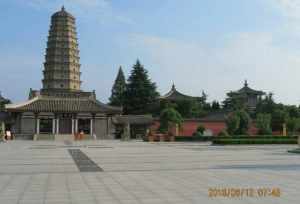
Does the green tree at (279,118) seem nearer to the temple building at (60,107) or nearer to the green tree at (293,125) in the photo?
the green tree at (293,125)

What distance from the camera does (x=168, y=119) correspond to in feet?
142

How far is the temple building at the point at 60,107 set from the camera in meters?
46.1

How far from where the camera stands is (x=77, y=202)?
22.1 feet

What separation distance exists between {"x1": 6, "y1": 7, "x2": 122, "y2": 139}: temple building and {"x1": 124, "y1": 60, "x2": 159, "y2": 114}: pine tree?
27.6ft

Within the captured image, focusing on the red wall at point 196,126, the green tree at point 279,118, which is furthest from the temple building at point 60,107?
the green tree at point 279,118

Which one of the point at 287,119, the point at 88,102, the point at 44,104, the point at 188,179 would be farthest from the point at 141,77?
the point at 188,179

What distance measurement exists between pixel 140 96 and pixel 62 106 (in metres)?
13.5

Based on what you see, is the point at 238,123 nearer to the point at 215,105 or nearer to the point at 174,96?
the point at 174,96

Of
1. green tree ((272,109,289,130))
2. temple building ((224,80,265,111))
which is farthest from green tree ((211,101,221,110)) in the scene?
green tree ((272,109,289,130))

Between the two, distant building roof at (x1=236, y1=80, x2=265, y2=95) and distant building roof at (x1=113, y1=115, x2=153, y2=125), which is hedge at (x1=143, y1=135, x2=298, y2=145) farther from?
distant building roof at (x1=236, y1=80, x2=265, y2=95)

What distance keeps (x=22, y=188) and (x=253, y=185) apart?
4.57 m

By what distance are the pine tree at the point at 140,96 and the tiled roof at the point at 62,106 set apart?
9.62 metres

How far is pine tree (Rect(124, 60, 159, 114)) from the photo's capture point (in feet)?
188

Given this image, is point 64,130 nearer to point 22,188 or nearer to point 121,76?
point 121,76
